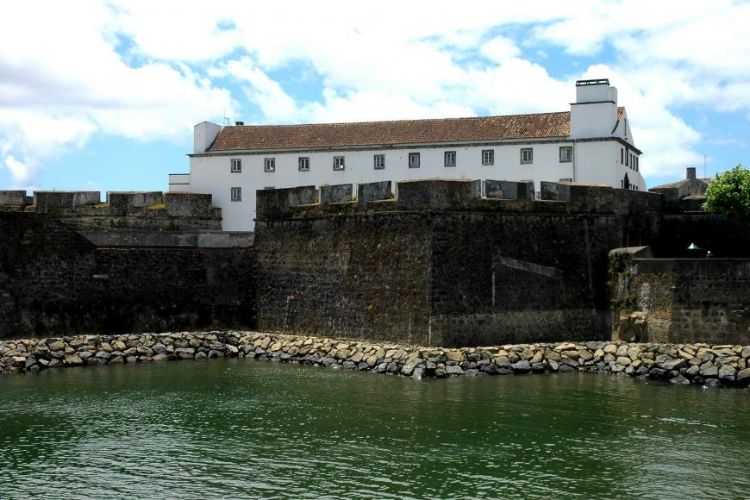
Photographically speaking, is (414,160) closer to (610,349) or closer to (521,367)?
(610,349)

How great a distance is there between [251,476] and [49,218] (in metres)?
12.9

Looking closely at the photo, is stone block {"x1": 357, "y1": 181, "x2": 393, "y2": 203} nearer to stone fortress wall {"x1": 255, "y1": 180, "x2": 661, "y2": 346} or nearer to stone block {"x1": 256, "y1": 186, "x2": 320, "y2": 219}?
stone fortress wall {"x1": 255, "y1": 180, "x2": 661, "y2": 346}

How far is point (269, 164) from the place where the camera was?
138ft

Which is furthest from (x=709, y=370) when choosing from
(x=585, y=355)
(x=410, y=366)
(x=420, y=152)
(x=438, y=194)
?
(x=420, y=152)

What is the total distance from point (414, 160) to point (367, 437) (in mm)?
→ 26093

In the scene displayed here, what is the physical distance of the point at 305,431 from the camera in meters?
14.6

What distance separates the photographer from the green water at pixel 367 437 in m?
11.8

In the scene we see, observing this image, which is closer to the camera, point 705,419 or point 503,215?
point 705,419

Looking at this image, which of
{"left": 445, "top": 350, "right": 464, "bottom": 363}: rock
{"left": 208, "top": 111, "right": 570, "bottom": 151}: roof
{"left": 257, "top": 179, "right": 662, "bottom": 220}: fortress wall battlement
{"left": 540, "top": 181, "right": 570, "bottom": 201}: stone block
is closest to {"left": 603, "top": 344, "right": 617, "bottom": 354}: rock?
{"left": 445, "top": 350, "right": 464, "bottom": 363}: rock

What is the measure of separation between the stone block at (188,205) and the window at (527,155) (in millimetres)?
13325

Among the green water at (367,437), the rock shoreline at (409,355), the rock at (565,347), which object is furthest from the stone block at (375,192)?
the rock at (565,347)

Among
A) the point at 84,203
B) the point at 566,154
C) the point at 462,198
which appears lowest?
the point at 462,198

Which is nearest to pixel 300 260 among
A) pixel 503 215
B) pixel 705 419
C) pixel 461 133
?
pixel 503 215

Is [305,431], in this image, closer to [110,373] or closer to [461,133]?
[110,373]
